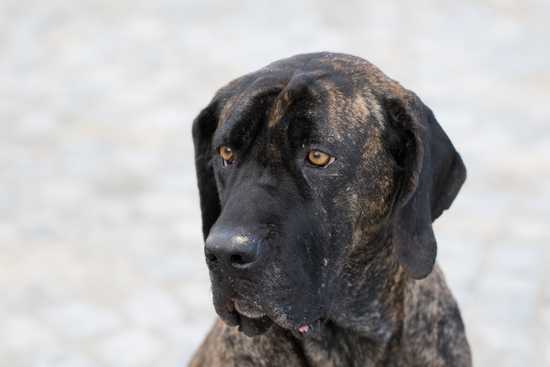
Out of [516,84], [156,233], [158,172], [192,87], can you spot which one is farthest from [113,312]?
[516,84]

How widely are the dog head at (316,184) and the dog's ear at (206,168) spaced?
33cm

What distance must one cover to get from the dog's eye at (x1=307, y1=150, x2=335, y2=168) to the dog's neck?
1.71 feet

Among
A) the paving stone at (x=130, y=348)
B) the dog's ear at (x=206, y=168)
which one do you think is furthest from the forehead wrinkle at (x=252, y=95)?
the paving stone at (x=130, y=348)

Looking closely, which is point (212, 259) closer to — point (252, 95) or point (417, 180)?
point (252, 95)

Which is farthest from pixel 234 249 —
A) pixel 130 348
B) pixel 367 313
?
pixel 130 348

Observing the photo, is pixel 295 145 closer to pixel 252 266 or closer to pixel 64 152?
pixel 252 266

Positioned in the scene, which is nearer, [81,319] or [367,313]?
[367,313]

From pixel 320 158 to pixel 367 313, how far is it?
2.81ft

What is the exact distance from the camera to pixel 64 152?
26.2 feet

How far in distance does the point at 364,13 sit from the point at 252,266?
8.58 meters

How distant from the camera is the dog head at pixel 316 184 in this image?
9.91 ft

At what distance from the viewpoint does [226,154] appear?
3.44 meters

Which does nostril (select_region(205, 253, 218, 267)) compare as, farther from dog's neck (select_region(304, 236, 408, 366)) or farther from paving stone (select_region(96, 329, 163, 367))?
paving stone (select_region(96, 329, 163, 367))

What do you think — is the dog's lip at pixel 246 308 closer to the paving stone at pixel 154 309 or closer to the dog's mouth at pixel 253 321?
the dog's mouth at pixel 253 321
